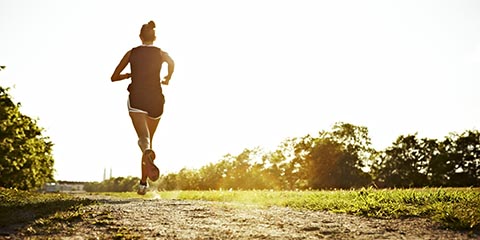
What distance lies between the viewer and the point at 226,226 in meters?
5.79

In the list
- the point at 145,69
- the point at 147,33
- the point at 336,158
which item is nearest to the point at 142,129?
the point at 145,69

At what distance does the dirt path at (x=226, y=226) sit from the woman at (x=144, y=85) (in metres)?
1.52

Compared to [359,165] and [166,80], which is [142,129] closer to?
[166,80]

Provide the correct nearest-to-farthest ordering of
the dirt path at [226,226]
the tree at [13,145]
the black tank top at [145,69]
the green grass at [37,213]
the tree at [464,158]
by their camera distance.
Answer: the dirt path at [226,226] → the green grass at [37,213] → the black tank top at [145,69] → the tree at [13,145] → the tree at [464,158]

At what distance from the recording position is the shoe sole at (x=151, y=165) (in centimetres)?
747

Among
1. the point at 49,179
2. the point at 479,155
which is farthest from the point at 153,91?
the point at 479,155

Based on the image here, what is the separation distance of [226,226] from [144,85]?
10.9ft

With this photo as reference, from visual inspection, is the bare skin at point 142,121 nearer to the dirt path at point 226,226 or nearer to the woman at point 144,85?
the woman at point 144,85

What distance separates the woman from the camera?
312 inches

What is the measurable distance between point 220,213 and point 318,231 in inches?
74.4

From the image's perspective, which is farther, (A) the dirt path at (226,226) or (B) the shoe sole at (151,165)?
(B) the shoe sole at (151,165)

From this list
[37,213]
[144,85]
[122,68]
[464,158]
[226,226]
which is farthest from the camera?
[464,158]

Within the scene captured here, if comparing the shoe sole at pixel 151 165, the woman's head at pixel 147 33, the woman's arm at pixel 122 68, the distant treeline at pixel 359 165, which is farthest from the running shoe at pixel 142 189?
the distant treeline at pixel 359 165

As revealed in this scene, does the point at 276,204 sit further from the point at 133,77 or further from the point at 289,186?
the point at 289,186
